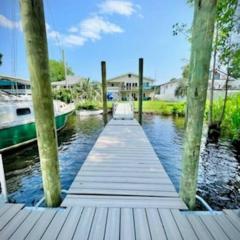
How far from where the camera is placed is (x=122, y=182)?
349 centimetres

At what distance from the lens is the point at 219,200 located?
469 centimetres

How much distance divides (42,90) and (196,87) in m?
2.09

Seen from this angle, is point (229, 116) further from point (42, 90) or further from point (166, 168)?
point (42, 90)

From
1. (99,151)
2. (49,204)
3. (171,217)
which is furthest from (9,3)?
(171,217)

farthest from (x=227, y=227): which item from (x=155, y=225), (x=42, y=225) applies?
(x=42, y=225)

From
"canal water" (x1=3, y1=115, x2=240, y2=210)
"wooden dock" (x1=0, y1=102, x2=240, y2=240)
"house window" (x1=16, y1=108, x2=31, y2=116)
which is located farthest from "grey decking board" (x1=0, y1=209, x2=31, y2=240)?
"house window" (x1=16, y1=108, x2=31, y2=116)

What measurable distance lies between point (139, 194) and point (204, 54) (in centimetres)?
225

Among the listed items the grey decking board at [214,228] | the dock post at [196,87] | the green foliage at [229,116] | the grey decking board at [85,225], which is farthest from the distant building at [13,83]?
the green foliage at [229,116]

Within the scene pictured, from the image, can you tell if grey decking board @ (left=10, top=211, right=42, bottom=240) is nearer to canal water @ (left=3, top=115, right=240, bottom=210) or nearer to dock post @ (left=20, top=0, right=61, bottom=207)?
dock post @ (left=20, top=0, right=61, bottom=207)

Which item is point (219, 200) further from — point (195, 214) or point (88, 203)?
point (88, 203)

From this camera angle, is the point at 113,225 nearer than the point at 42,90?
Yes

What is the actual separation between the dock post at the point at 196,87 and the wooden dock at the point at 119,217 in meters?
0.37

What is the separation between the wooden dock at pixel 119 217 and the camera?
2117 millimetres

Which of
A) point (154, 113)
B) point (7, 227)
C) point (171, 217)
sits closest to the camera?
point (7, 227)
